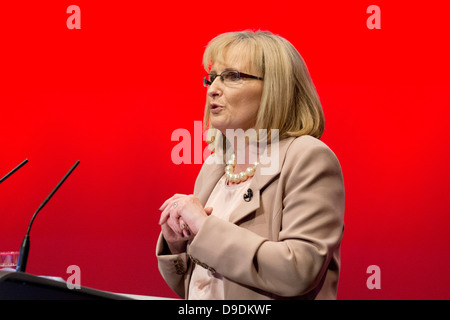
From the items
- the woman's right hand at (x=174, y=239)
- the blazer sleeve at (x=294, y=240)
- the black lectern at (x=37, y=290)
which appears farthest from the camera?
the woman's right hand at (x=174, y=239)

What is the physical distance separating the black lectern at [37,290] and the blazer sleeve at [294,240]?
0.41m

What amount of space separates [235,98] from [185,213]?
43cm

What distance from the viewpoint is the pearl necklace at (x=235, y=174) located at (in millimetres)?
1784

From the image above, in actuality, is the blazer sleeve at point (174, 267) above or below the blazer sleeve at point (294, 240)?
below

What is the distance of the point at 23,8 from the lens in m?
3.29

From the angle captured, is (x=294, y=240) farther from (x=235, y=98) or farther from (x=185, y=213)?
(x=235, y=98)

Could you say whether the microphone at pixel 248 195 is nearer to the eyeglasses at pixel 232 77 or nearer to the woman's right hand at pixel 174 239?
the woman's right hand at pixel 174 239

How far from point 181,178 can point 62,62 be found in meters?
0.99

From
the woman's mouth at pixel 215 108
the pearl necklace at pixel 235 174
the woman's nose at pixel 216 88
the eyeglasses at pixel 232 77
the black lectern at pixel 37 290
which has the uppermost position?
the eyeglasses at pixel 232 77

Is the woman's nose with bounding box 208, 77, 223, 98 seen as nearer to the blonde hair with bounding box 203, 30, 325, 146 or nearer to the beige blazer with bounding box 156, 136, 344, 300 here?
the blonde hair with bounding box 203, 30, 325, 146

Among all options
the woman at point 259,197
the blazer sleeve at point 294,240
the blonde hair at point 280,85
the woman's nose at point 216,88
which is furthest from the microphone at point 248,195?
the woman's nose at point 216,88

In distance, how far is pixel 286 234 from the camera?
1.54 m

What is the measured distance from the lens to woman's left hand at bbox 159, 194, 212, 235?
1606mm

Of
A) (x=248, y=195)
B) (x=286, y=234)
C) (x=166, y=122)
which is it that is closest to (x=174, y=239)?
(x=248, y=195)
